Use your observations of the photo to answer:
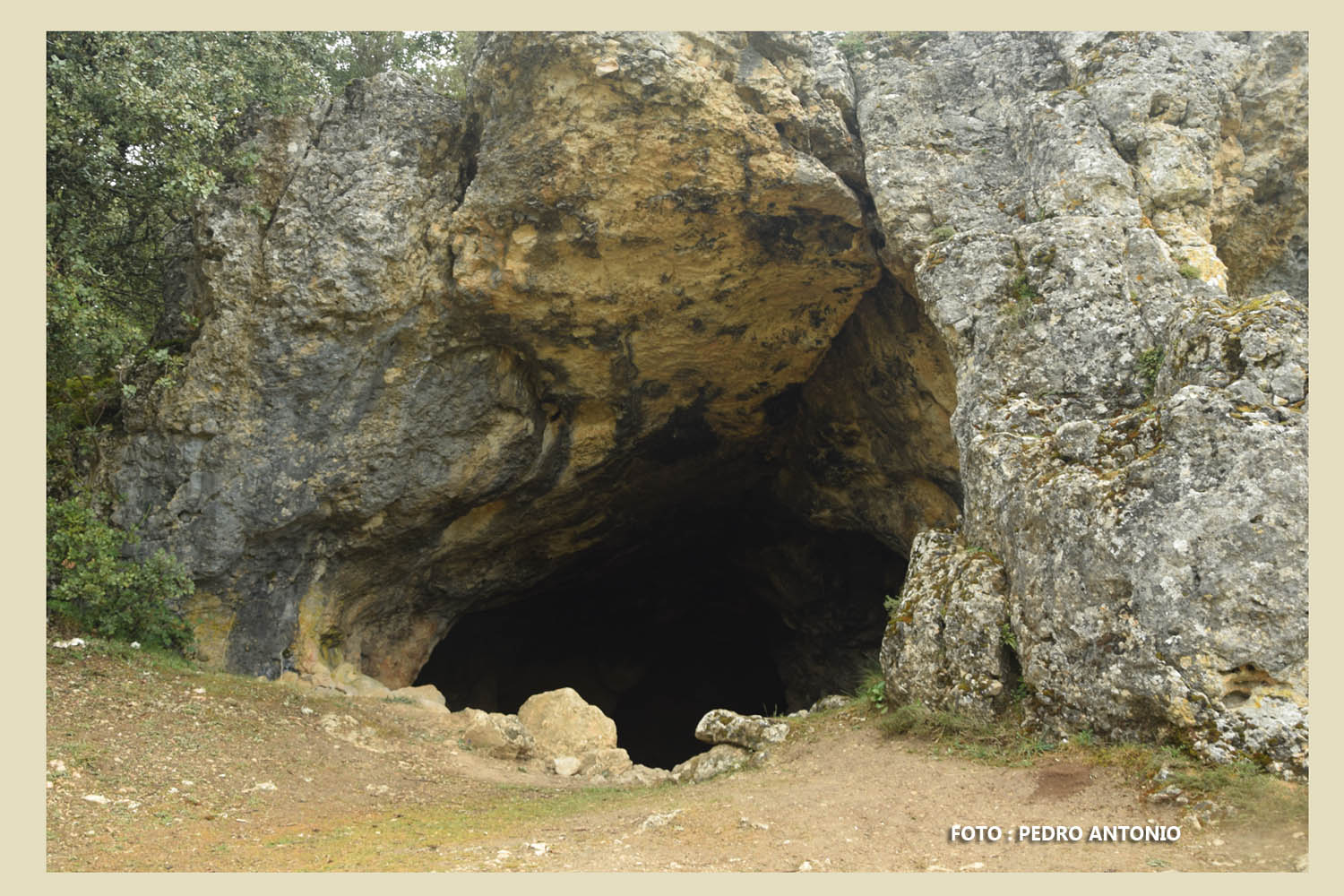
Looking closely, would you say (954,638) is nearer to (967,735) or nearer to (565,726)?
(967,735)

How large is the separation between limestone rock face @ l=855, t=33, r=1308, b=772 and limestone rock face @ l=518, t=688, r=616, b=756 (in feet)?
12.0

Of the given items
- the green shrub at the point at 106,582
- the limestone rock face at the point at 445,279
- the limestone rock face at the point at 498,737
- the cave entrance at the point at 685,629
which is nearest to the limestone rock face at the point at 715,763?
the limestone rock face at the point at 498,737

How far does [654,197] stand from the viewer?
10.9 metres

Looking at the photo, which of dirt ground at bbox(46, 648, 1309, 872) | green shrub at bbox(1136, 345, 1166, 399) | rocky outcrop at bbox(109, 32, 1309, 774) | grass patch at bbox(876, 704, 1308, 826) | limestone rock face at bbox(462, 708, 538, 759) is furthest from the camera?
limestone rock face at bbox(462, 708, 538, 759)

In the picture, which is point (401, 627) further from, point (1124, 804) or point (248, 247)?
point (1124, 804)

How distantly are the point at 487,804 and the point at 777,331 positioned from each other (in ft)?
24.4

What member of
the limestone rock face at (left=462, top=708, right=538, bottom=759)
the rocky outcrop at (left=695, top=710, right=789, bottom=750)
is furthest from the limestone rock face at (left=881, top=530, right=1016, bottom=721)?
the limestone rock face at (left=462, top=708, right=538, bottom=759)

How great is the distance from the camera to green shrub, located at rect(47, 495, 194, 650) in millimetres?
9578

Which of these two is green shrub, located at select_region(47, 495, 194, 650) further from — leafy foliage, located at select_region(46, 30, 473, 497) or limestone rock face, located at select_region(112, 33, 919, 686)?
leafy foliage, located at select_region(46, 30, 473, 497)

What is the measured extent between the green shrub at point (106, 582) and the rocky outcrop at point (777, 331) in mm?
575

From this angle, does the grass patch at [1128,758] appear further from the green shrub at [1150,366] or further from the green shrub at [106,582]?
the green shrub at [106,582]

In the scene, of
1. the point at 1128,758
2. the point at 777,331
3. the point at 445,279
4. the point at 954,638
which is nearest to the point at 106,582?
the point at 445,279

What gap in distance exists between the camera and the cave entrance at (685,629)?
16.3 meters

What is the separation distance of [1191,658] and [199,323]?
1053cm
